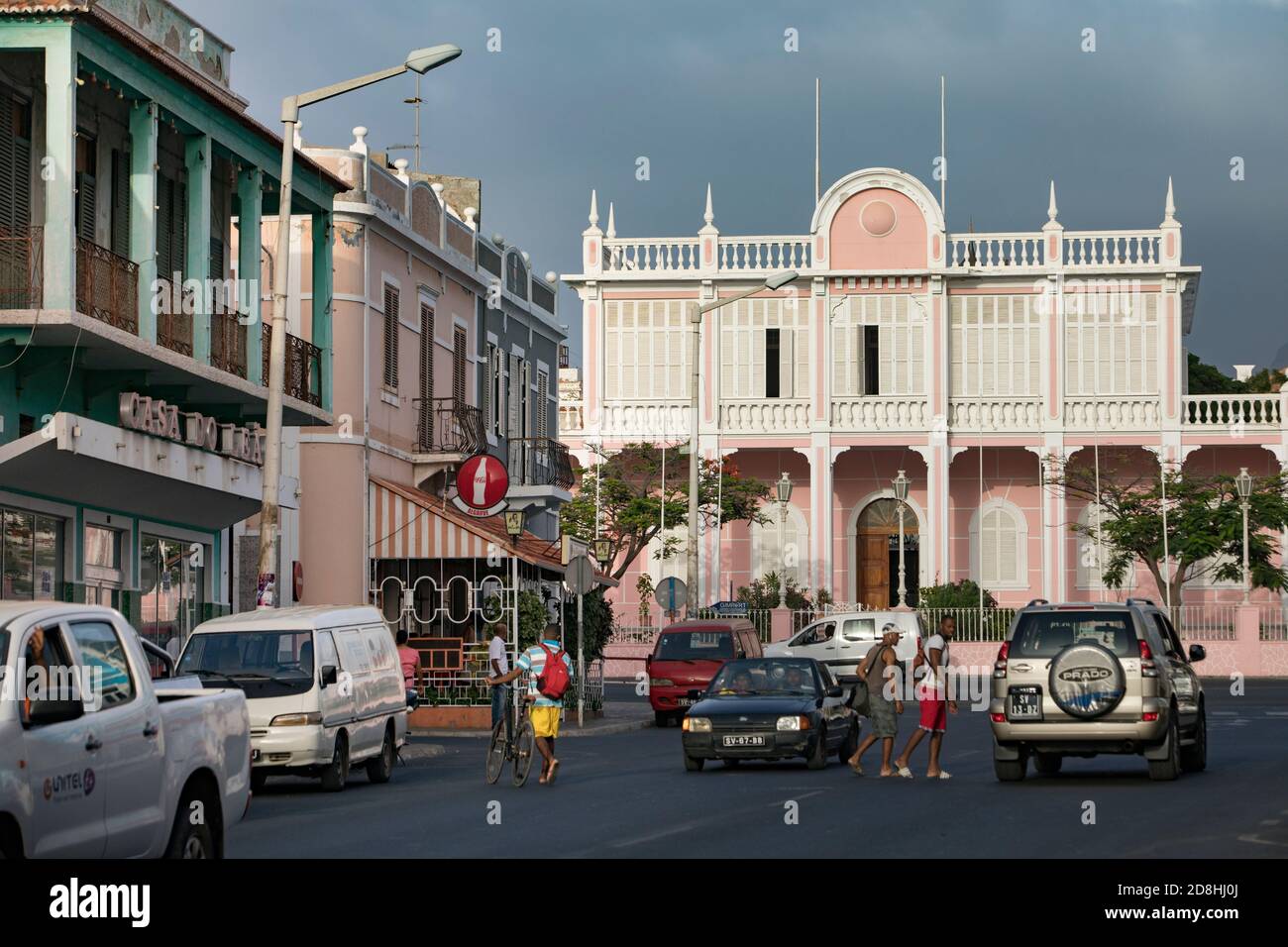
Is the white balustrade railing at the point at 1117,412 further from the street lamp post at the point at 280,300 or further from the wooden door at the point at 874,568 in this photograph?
the street lamp post at the point at 280,300

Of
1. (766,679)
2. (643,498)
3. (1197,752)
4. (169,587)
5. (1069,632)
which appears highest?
(643,498)

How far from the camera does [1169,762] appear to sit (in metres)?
22.8

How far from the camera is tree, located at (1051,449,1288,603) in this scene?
63875 millimetres

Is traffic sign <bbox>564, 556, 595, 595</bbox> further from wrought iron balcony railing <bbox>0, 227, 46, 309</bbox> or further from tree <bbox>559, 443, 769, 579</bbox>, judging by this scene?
tree <bbox>559, 443, 769, 579</bbox>

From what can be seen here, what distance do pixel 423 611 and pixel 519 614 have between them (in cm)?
363

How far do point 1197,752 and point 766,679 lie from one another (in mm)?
5596

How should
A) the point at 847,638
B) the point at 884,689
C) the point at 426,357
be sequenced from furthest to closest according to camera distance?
1. the point at 847,638
2. the point at 426,357
3. the point at 884,689

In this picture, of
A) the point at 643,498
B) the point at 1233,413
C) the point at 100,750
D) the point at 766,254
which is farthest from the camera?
the point at 766,254

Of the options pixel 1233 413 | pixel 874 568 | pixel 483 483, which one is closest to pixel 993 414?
pixel 874 568

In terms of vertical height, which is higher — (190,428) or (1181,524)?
(1181,524)

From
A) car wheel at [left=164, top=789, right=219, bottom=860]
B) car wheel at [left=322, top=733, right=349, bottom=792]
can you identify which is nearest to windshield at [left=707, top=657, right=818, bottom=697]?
car wheel at [left=322, top=733, right=349, bottom=792]

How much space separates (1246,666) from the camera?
204 feet

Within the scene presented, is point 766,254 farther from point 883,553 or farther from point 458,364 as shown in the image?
point 458,364
